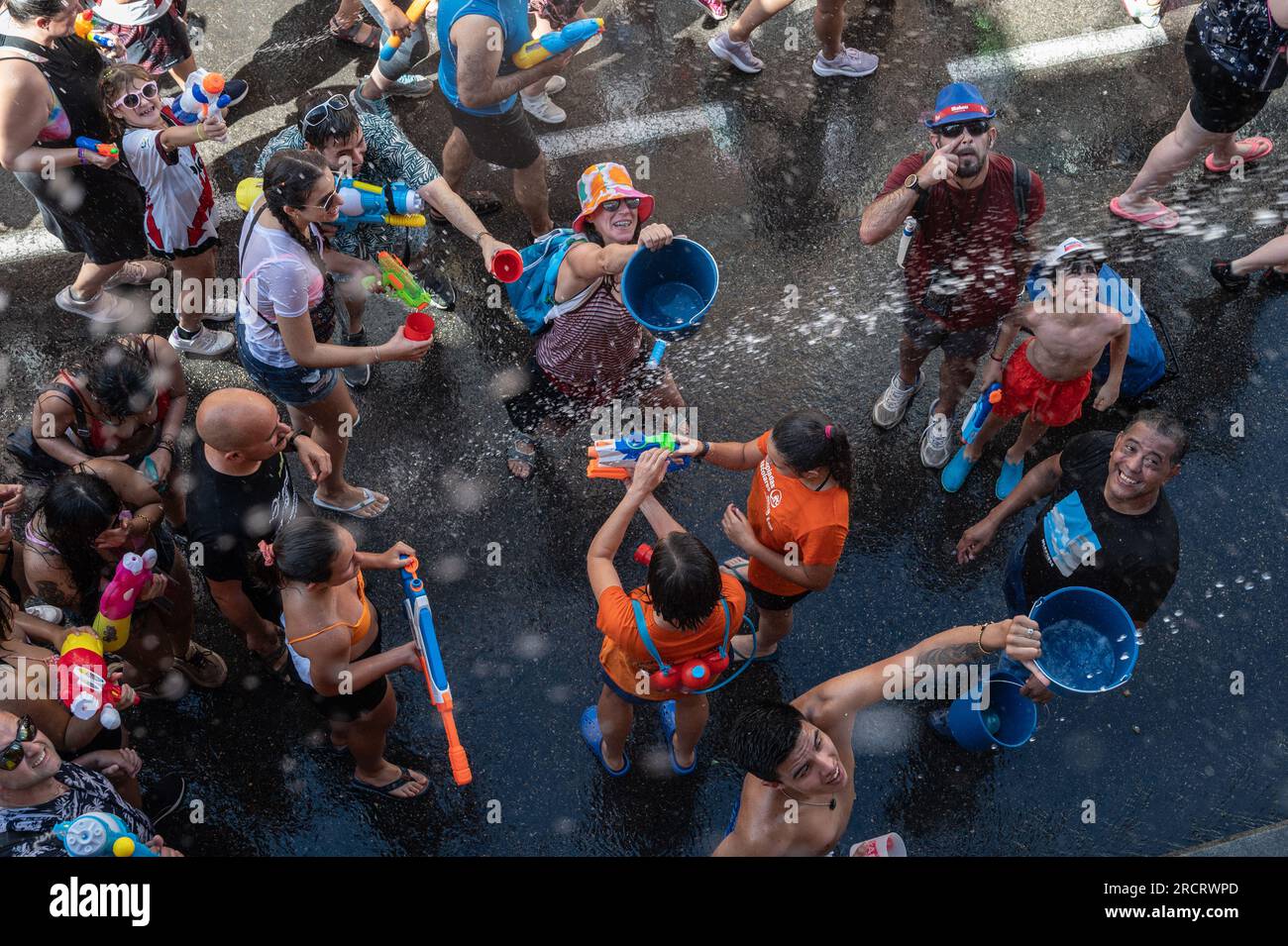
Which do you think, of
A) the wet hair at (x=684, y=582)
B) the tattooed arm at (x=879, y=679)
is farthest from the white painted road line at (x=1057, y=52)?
the wet hair at (x=684, y=582)

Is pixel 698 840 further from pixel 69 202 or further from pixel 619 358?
pixel 69 202

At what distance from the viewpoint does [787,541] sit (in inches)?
152

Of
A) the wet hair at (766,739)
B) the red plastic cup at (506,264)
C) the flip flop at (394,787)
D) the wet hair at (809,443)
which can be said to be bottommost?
the flip flop at (394,787)

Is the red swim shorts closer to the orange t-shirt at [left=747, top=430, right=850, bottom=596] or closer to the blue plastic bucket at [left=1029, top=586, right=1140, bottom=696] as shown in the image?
the blue plastic bucket at [left=1029, top=586, right=1140, bottom=696]

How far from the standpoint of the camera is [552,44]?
16.5 feet

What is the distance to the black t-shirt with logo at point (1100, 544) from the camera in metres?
3.82

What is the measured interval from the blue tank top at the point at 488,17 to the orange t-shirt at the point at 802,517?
2498 millimetres

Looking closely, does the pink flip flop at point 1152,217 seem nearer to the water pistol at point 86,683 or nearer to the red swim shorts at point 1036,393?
the red swim shorts at point 1036,393

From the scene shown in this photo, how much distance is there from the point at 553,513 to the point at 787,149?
2.86 metres

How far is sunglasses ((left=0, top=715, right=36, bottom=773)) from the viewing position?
3059 millimetres

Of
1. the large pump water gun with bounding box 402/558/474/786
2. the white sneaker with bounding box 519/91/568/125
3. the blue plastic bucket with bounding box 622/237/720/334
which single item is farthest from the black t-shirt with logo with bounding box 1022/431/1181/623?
the white sneaker with bounding box 519/91/568/125

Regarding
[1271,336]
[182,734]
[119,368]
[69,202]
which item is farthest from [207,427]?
[1271,336]

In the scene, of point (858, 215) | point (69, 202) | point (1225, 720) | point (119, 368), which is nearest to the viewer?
point (119, 368)

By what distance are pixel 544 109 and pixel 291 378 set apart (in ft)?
9.59
